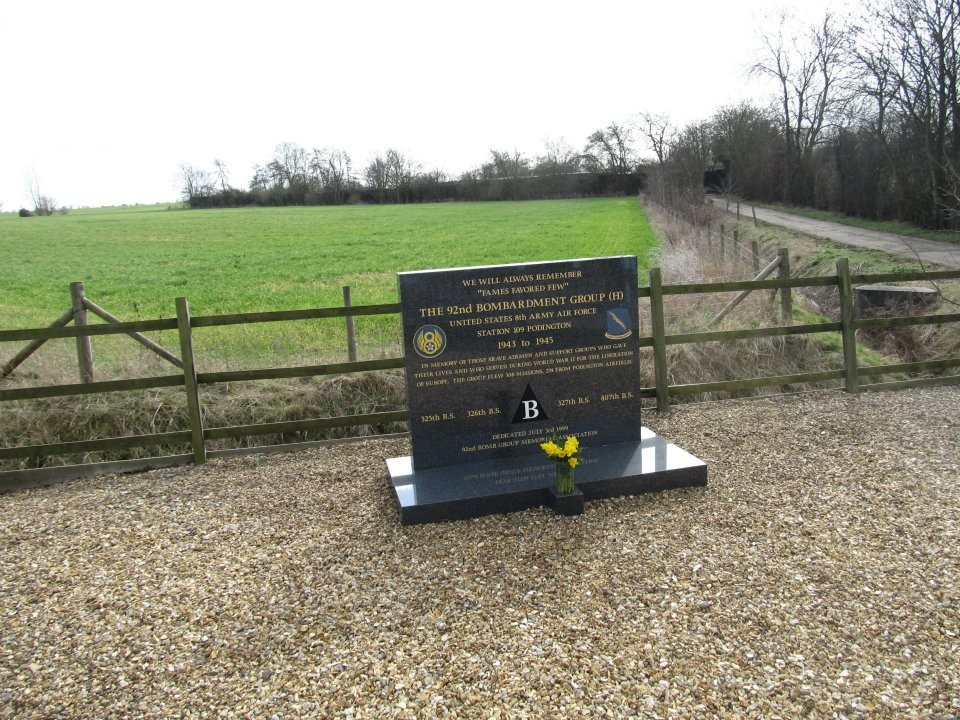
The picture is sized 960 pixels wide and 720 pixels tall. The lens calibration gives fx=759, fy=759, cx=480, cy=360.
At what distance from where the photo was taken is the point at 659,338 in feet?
27.5

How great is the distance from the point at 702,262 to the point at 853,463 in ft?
32.8

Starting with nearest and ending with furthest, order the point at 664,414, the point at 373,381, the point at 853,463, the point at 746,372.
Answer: the point at 853,463, the point at 664,414, the point at 373,381, the point at 746,372

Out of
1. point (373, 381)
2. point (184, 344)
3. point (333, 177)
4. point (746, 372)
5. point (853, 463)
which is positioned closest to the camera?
point (853, 463)

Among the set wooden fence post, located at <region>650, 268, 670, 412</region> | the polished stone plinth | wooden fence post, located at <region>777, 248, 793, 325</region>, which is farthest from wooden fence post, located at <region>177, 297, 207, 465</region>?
wooden fence post, located at <region>777, 248, 793, 325</region>

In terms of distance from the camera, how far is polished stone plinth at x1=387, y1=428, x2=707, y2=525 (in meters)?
5.87

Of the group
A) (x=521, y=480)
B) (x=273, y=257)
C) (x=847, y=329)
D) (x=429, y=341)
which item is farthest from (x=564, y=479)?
(x=273, y=257)

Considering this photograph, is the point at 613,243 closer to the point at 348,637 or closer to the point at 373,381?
the point at 373,381

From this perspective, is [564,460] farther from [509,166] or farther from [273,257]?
[509,166]

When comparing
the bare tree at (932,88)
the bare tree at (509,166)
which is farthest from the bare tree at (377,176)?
the bare tree at (932,88)

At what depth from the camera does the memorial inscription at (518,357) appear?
257 inches

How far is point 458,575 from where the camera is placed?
16.3 feet

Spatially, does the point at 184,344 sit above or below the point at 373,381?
above

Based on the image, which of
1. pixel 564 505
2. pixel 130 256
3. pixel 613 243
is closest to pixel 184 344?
pixel 564 505

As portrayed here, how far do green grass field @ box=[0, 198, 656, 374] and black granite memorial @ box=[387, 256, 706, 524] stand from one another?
359 centimetres
